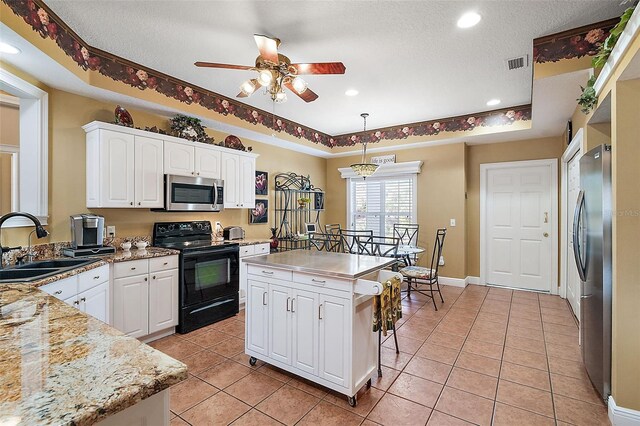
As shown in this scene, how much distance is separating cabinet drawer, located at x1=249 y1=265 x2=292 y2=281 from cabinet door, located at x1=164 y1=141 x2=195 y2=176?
1.78 metres

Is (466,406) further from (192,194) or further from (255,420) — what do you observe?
(192,194)

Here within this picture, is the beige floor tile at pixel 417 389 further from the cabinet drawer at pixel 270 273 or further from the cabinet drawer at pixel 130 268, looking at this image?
the cabinet drawer at pixel 130 268

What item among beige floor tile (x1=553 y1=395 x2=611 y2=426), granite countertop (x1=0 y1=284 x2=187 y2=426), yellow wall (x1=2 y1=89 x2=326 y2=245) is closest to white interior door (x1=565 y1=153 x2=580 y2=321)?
beige floor tile (x1=553 y1=395 x2=611 y2=426)

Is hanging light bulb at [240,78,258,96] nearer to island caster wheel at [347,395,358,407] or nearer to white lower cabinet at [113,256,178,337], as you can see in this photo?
white lower cabinet at [113,256,178,337]

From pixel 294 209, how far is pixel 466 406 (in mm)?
4240

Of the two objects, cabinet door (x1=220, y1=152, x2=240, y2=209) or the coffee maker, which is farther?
cabinet door (x1=220, y1=152, x2=240, y2=209)

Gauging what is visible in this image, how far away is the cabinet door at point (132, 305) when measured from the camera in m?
2.83

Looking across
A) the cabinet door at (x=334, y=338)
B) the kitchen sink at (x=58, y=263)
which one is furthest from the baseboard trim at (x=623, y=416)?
the kitchen sink at (x=58, y=263)

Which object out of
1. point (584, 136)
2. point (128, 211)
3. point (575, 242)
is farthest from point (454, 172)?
point (128, 211)

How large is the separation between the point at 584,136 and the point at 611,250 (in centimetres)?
140

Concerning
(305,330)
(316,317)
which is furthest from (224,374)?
(316,317)

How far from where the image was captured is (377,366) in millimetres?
2494

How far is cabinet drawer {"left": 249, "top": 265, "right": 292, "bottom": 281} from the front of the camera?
241cm

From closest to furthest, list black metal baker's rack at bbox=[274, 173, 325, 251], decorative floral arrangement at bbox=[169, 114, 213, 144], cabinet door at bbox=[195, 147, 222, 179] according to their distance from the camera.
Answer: decorative floral arrangement at bbox=[169, 114, 213, 144], cabinet door at bbox=[195, 147, 222, 179], black metal baker's rack at bbox=[274, 173, 325, 251]
